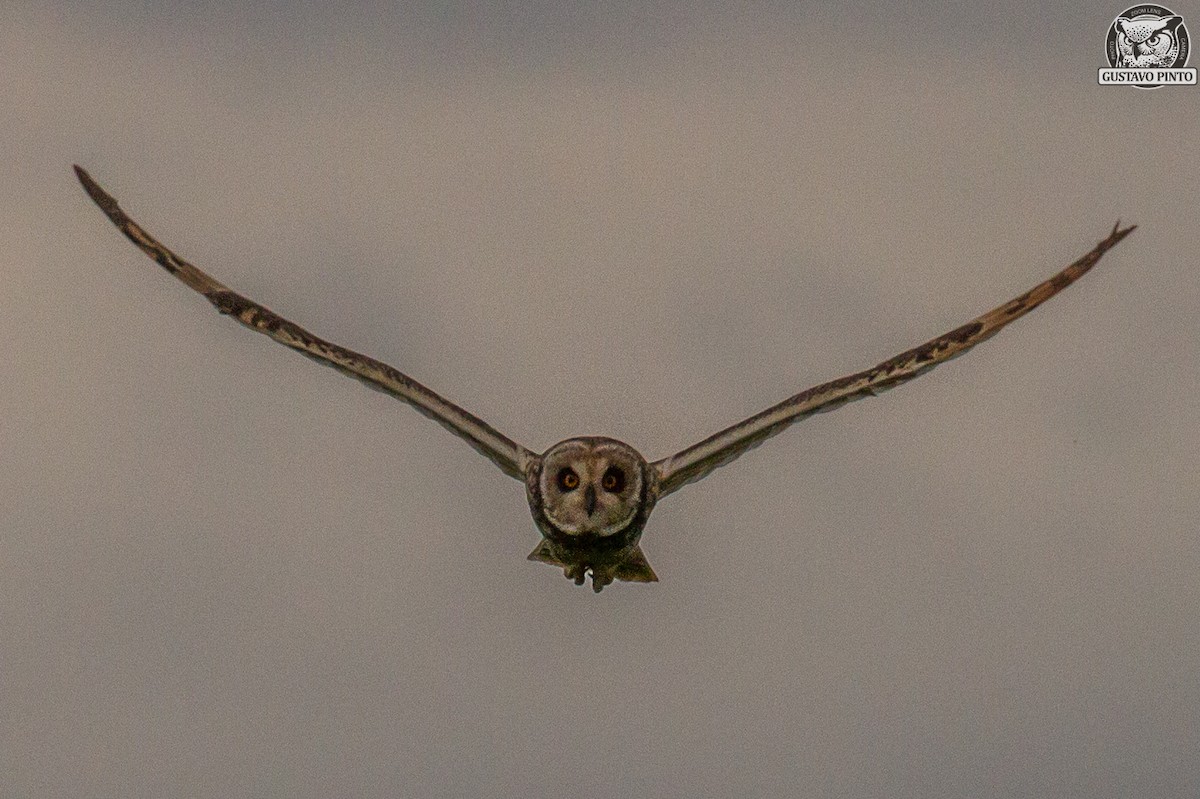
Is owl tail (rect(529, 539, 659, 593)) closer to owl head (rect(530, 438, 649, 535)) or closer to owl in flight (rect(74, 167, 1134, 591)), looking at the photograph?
owl in flight (rect(74, 167, 1134, 591))

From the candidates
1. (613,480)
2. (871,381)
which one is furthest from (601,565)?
(871,381)

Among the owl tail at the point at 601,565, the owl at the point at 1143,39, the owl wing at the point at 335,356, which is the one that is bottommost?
the owl tail at the point at 601,565

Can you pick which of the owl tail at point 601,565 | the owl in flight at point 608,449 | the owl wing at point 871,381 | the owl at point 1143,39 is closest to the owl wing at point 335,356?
the owl in flight at point 608,449

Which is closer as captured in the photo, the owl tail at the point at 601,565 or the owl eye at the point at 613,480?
the owl eye at the point at 613,480

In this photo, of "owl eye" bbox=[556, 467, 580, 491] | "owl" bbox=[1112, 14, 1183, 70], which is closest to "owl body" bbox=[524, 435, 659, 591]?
"owl eye" bbox=[556, 467, 580, 491]

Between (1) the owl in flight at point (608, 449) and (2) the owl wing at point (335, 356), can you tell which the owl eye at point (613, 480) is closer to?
(1) the owl in flight at point (608, 449)

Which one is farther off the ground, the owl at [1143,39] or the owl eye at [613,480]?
the owl at [1143,39]
